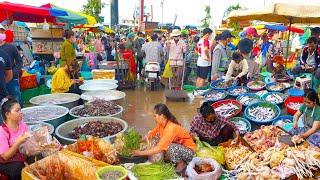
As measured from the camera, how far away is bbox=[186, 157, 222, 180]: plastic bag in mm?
3529

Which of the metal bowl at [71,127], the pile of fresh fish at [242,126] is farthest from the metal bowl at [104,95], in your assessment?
the pile of fresh fish at [242,126]

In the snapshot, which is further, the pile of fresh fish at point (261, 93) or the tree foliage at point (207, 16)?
the tree foliage at point (207, 16)

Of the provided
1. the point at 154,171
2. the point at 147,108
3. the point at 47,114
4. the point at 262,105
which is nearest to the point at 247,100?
the point at 262,105

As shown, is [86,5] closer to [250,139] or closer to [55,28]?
[55,28]

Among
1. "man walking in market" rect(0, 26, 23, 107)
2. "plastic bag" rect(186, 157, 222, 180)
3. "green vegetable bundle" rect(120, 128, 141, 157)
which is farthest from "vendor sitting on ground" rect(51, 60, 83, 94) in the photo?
"plastic bag" rect(186, 157, 222, 180)

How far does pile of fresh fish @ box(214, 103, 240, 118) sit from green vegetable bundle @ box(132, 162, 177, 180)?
2846mm

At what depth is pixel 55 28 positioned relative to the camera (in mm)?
11797

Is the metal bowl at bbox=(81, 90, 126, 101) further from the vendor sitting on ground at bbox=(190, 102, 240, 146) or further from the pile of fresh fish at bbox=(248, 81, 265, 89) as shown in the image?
the pile of fresh fish at bbox=(248, 81, 265, 89)

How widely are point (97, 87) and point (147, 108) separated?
1.52 meters

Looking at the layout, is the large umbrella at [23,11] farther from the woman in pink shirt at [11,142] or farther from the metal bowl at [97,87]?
the woman in pink shirt at [11,142]

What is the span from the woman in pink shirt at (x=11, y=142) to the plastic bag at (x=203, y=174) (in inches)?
78.6

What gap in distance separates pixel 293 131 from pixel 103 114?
345 centimetres

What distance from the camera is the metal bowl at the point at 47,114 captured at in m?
5.52

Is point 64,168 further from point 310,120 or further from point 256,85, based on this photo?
point 256,85
